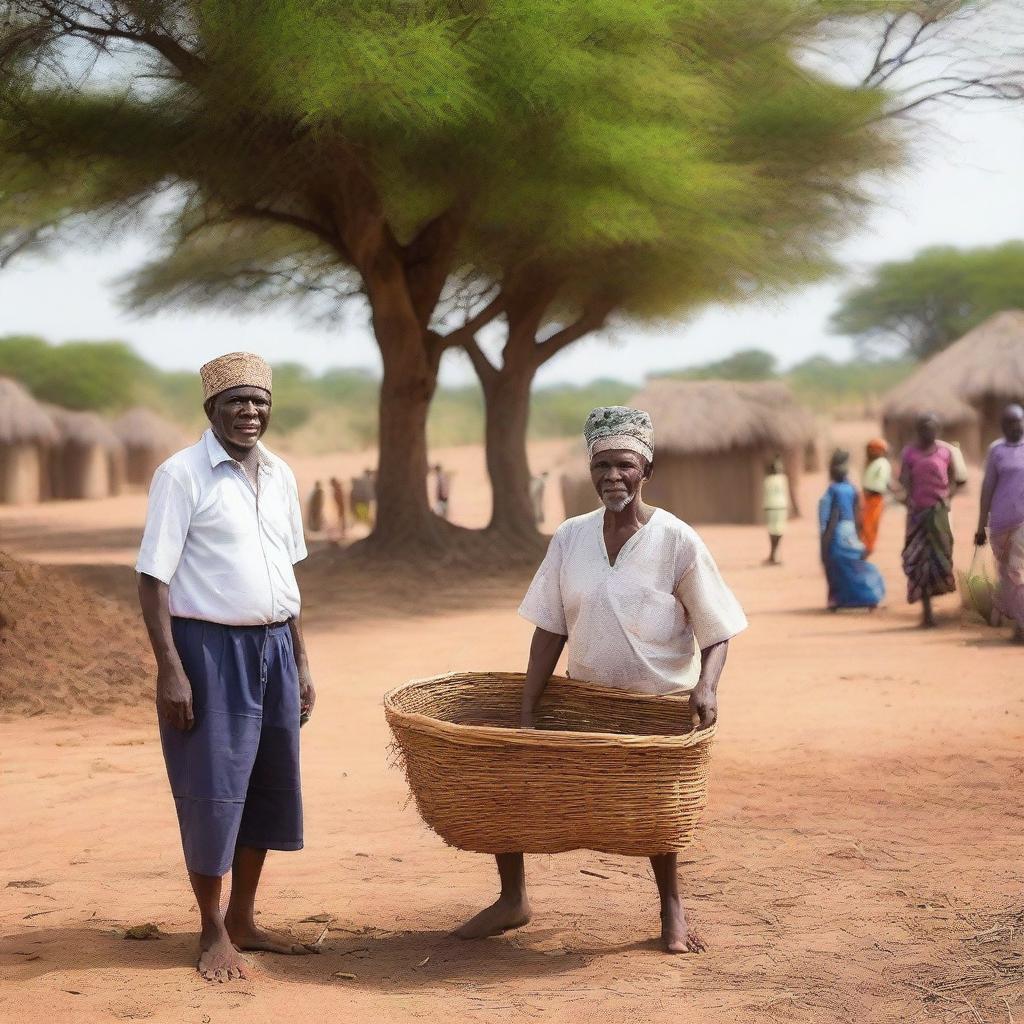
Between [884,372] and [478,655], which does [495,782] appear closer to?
[478,655]

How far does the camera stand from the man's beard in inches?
169

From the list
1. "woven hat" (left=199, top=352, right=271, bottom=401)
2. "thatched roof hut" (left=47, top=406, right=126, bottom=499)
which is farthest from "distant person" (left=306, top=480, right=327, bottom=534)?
"woven hat" (left=199, top=352, right=271, bottom=401)

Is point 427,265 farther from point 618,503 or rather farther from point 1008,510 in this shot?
point 618,503

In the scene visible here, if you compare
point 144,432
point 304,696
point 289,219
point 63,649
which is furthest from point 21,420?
point 304,696

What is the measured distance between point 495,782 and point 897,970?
1267mm

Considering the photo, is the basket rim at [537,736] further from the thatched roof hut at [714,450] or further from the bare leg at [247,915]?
the thatched roof hut at [714,450]

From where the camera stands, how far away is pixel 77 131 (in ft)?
51.5

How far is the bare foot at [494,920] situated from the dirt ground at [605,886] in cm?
4

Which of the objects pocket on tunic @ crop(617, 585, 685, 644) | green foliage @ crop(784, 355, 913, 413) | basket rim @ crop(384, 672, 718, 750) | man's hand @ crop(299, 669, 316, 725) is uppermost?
green foliage @ crop(784, 355, 913, 413)

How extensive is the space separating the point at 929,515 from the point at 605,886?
23.7ft

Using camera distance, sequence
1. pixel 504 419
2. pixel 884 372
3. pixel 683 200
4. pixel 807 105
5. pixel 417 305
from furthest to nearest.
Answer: pixel 884 372
pixel 504 419
pixel 807 105
pixel 417 305
pixel 683 200

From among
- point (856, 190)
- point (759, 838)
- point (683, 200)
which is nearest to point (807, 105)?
point (856, 190)

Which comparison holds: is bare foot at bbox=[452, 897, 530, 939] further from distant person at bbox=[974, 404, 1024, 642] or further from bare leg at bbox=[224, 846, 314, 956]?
distant person at bbox=[974, 404, 1024, 642]

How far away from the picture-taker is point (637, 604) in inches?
171
